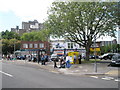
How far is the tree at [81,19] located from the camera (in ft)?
93.4

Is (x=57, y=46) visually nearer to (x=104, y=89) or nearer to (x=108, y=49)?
(x=108, y=49)

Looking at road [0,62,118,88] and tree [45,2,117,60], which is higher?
tree [45,2,117,60]

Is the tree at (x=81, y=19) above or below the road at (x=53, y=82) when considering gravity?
above

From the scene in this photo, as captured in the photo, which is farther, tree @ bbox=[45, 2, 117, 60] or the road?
tree @ bbox=[45, 2, 117, 60]

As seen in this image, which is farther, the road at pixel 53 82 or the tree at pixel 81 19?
the tree at pixel 81 19

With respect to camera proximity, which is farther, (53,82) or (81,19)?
(81,19)

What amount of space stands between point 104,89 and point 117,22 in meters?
21.9

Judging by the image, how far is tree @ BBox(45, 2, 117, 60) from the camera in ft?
93.4

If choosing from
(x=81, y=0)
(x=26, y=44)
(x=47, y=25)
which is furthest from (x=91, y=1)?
(x=26, y=44)

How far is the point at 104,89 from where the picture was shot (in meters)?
9.79

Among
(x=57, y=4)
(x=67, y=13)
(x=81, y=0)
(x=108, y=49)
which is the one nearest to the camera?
(x=81, y=0)

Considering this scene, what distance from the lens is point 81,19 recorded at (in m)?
29.4

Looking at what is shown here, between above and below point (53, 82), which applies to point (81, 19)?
above

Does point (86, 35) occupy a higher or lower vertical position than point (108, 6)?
lower
